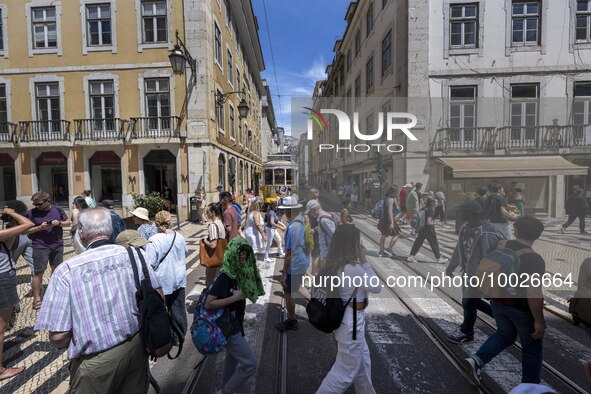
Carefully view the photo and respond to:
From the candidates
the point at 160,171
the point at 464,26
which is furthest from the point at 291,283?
the point at 160,171

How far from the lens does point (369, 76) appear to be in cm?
464

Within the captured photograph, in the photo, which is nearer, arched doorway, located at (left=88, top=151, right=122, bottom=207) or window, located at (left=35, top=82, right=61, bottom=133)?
window, located at (left=35, top=82, right=61, bottom=133)

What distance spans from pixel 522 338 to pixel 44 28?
20.7 metres

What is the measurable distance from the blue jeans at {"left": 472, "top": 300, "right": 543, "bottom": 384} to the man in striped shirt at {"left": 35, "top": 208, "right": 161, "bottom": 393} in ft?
9.79

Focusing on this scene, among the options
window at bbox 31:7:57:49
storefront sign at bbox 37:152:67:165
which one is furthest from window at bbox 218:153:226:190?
window at bbox 31:7:57:49

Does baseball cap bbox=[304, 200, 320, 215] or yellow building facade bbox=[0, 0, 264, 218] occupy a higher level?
yellow building facade bbox=[0, 0, 264, 218]

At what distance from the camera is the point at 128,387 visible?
1908mm

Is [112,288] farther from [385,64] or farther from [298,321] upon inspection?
[385,64]

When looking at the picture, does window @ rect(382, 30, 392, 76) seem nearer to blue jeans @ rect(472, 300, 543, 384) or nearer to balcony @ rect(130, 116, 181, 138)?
blue jeans @ rect(472, 300, 543, 384)

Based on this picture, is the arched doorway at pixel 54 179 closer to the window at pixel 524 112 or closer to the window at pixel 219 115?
the window at pixel 219 115

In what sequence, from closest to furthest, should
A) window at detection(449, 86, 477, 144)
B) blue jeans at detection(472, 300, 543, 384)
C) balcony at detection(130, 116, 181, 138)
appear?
blue jeans at detection(472, 300, 543, 384) → window at detection(449, 86, 477, 144) → balcony at detection(130, 116, 181, 138)

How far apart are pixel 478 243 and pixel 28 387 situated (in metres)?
4.86

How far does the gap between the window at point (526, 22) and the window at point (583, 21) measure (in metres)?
0.38

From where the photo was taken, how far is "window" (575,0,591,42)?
3.12 m
